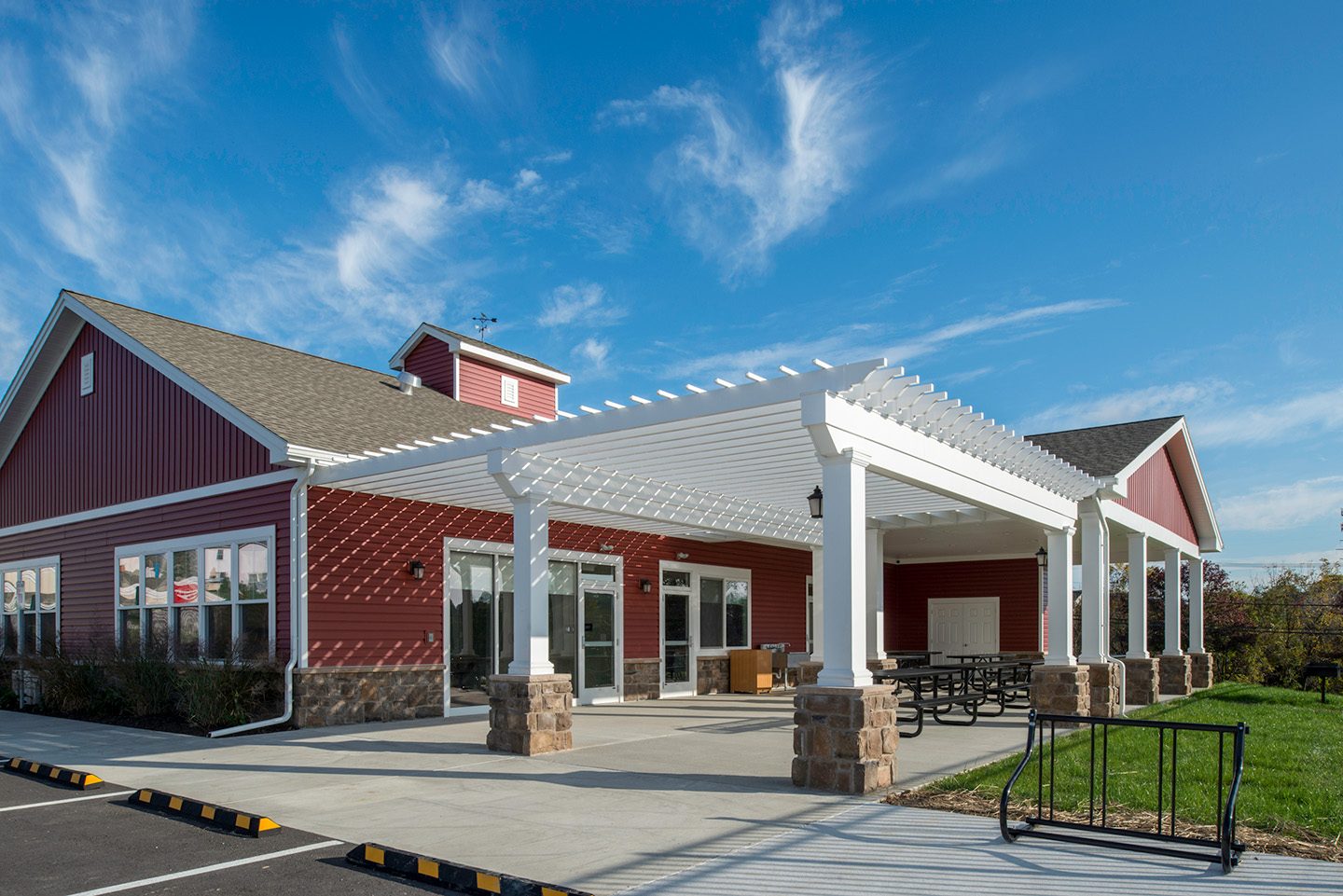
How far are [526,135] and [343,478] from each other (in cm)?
898

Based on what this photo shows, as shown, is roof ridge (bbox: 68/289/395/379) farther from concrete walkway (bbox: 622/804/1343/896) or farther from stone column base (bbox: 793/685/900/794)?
concrete walkway (bbox: 622/804/1343/896)

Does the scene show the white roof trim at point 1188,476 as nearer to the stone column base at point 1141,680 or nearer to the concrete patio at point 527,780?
the stone column base at point 1141,680

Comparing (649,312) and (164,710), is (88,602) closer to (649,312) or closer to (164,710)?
(164,710)

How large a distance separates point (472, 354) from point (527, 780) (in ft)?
44.5

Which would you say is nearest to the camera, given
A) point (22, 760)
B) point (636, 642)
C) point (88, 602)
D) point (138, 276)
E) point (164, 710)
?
point (22, 760)

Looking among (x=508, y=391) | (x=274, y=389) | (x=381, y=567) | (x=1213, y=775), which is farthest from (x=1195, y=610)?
(x=274, y=389)

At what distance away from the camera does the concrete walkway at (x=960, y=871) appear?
17.4ft

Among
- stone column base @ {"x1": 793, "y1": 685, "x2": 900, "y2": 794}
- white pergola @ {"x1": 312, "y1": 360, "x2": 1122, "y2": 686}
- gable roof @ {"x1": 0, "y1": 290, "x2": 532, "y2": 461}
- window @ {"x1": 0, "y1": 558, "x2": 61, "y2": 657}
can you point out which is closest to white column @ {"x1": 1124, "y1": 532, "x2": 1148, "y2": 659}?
white pergola @ {"x1": 312, "y1": 360, "x2": 1122, "y2": 686}

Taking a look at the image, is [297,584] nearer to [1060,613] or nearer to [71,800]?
[71,800]

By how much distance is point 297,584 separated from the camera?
12.2 metres

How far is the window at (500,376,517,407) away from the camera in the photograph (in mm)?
22203

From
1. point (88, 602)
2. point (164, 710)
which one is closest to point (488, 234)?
point (88, 602)

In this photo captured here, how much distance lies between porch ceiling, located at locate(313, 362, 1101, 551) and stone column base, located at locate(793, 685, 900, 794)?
89.6 inches

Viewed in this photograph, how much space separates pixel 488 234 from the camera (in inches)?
907
